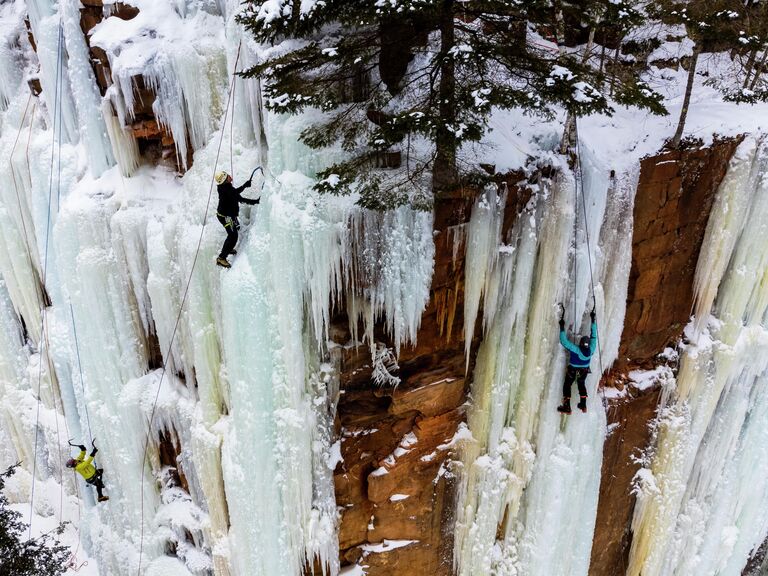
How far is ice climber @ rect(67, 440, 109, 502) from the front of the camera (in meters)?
6.68

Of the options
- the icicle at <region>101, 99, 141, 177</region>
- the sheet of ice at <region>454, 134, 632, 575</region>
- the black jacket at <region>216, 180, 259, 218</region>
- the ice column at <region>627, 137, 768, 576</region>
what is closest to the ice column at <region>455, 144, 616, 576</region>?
the sheet of ice at <region>454, 134, 632, 575</region>

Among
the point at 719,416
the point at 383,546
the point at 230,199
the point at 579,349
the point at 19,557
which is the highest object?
the point at 230,199

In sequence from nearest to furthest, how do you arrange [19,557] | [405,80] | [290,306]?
[405,80], [290,306], [19,557]

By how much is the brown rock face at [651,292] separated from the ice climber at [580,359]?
947 millimetres

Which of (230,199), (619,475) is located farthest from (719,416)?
(230,199)

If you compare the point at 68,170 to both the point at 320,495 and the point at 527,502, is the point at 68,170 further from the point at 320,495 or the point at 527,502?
the point at 527,502

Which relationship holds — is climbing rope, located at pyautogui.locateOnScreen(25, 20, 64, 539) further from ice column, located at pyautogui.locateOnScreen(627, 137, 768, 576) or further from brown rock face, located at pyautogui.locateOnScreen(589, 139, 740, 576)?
ice column, located at pyautogui.locateOnScreen(627, 137, 768, 576)

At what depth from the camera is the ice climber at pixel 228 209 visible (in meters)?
5.36

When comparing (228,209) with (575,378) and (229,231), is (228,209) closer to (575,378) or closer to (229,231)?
(229,231)

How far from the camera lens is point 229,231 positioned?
5.59m

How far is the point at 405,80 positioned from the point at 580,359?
152 inches

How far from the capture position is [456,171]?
511 cm

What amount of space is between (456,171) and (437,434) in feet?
11.7

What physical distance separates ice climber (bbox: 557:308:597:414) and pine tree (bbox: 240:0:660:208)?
2.52 meters
